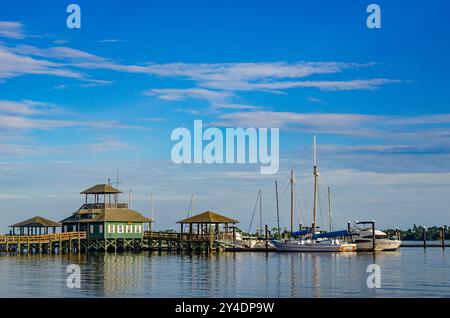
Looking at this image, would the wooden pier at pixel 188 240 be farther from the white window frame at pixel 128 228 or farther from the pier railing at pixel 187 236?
the white window frame at pixel 128 228

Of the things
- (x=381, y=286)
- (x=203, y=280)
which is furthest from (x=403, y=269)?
(x=203, y=280)

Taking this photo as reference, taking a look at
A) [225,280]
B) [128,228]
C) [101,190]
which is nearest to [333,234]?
[128,228]

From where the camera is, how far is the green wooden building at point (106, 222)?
9900 centimetres

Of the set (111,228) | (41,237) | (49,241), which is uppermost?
(111,228)

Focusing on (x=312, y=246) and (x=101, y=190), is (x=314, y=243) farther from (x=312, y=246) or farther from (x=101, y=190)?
(x=101, y=190)

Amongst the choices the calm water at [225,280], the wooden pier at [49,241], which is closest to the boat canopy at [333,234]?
the wooden pier at [49,241]

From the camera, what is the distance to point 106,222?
3880 inches

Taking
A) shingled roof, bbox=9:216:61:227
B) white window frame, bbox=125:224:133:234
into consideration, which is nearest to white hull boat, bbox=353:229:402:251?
white window frame, bbox=125:224:133:234

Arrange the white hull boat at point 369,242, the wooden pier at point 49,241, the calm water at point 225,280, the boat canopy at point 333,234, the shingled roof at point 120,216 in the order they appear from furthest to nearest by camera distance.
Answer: the boat canopy at point 333,234 < the white hull boat at point 369,242 < the shingled roof at point 120,216 < the wooden pier at point 49,241 < the calm water at point 225,280

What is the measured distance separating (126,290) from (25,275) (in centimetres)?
1429

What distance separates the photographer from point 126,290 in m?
46.1
